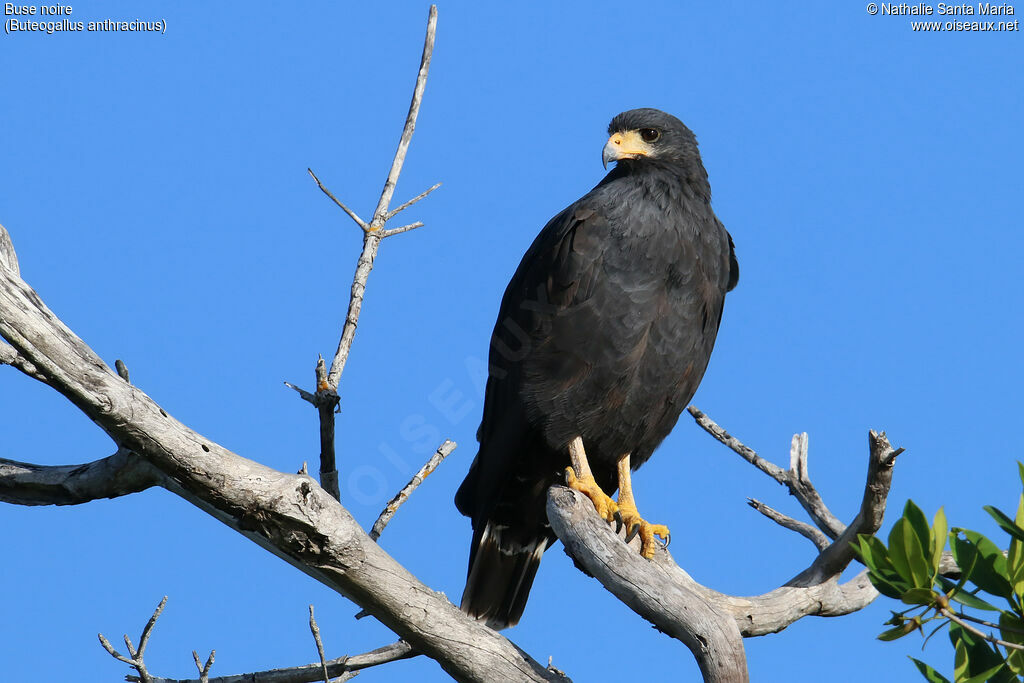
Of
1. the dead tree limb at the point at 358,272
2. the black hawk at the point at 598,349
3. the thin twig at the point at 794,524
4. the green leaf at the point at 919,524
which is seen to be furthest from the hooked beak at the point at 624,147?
the green leaf at the point at 919,524

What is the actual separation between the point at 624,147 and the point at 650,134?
0.59ft

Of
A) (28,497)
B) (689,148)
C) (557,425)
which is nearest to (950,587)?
(557,425)

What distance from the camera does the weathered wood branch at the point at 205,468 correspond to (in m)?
3.45

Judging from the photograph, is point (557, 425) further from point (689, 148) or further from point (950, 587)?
Answer: point (950, 587)

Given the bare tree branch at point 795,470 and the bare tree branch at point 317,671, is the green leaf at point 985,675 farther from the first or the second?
the bare tree branch at point 317,671

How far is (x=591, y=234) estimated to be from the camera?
197 inches

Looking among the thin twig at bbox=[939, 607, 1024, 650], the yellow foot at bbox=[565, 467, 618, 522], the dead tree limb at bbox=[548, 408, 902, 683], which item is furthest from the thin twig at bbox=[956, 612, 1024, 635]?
the yellow foot at bbox=[565, 467, 618, 522]

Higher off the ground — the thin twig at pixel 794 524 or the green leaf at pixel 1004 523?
the thin twig at pixel 794 524

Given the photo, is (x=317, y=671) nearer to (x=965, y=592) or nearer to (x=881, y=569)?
(x=881, y=569)

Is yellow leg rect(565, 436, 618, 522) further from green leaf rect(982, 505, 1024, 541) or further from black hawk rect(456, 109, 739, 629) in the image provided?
green leaf rect(982, 505, 1024, 541)

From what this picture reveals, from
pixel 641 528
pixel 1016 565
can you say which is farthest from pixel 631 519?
pixel 1016 565

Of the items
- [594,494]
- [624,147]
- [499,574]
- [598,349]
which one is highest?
[624,147]

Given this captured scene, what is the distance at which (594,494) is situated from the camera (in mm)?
4996

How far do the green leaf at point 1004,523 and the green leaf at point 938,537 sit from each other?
5.6 inches
